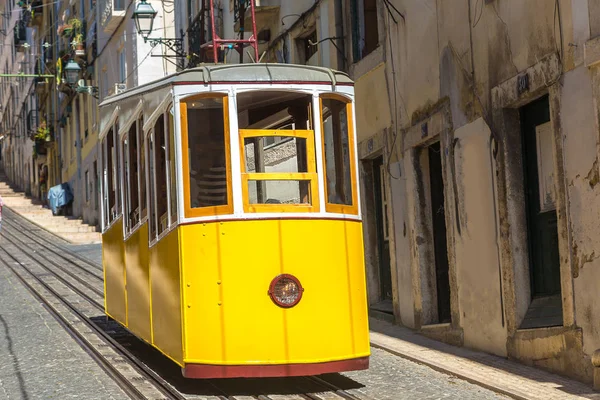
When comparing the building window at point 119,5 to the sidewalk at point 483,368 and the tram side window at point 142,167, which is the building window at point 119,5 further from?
the tram side window at point 142,167

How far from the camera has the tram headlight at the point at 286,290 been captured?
956cm

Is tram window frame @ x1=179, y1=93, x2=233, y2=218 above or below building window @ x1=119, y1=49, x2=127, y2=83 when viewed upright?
below

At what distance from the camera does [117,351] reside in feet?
42.2

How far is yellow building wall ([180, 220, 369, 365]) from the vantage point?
9.51 meters

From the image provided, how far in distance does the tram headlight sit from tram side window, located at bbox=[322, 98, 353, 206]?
74cm

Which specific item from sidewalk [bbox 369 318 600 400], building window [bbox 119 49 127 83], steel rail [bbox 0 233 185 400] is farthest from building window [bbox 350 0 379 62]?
building window [bbox 119 49 127 83]

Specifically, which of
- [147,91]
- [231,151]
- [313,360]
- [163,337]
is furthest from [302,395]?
[147,91]

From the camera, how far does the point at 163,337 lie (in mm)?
10352

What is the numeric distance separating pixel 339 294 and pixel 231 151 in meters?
1.42

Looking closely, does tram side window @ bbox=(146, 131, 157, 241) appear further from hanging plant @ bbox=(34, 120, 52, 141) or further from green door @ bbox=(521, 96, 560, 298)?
hanging plant @ bbox=(34, 120, 52, 141)

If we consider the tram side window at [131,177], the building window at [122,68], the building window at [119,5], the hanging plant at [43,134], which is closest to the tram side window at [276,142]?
the tram side window at [131,177]

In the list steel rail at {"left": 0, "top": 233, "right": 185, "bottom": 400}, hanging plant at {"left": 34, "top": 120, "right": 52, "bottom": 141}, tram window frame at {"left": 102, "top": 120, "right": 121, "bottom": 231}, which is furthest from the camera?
hanging plant at {"left": 34, "top": 120, "right": 52, "bottom": 141}

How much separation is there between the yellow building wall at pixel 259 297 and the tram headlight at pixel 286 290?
0.04 m

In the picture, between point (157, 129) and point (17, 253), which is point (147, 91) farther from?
point (17, 253)
